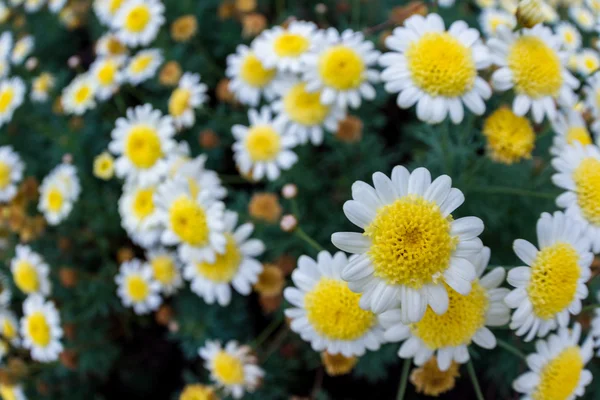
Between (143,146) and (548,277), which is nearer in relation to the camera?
(548,277)

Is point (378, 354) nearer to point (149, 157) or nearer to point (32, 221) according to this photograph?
point (149, 157)

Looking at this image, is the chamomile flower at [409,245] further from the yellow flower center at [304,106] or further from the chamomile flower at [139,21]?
the chamomile flower at [139,21]

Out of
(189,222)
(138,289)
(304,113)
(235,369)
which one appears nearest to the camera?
(189,222)

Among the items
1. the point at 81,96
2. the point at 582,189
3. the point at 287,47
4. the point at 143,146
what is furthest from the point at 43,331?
the point at 582,189

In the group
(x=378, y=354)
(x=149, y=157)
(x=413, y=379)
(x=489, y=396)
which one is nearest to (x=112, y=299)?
(x=149, y=157)

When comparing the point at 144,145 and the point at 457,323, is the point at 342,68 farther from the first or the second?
the point at 457,323

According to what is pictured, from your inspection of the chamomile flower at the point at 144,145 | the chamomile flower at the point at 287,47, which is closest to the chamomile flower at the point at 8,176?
the chamomile flower at the point at 144,145

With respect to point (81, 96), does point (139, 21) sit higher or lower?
higher

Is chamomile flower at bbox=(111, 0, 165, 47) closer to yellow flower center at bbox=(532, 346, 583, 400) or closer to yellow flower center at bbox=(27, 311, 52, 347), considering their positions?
yellow flower center at bbox=(27, 311, 52, 347)
